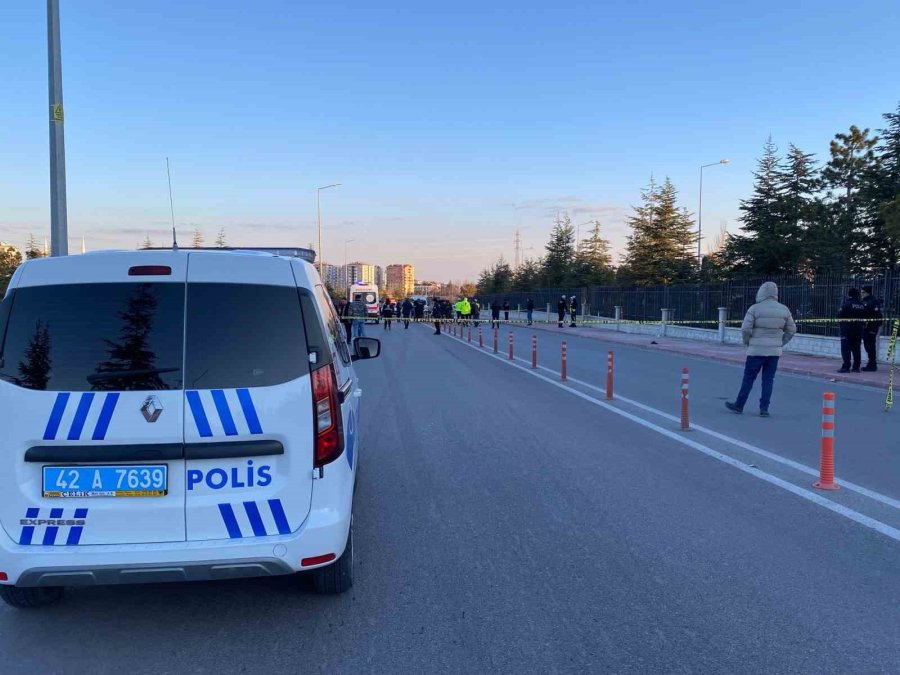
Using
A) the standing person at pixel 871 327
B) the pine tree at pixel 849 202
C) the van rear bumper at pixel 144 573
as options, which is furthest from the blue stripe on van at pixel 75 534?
the pine tree at pixel 849 202

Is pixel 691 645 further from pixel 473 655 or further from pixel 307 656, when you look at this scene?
pixel 307 656

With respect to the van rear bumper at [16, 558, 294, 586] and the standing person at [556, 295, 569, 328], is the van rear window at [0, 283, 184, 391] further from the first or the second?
the standing person at [556, 295, 569, 328]

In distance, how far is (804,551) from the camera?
5145 mm

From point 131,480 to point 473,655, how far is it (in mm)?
1900

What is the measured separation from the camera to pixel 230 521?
12.2 ft

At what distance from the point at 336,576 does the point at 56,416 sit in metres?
1.76

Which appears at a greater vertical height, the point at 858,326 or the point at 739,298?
the point at 739,298

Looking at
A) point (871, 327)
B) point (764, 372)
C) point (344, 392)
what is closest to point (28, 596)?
point (344, 392)

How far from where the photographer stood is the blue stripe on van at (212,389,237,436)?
12.1ft

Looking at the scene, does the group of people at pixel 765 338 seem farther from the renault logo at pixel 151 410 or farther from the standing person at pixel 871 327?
the renault logo at pixel 151 410

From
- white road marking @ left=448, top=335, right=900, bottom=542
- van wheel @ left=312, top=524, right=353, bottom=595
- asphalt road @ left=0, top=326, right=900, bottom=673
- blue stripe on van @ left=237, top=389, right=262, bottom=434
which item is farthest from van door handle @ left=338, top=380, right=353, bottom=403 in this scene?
white road marking @ left=448, top=335, right=900, bottom=542

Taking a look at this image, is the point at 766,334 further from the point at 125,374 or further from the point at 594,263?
the point at 594,263

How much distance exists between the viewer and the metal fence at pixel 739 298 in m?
19.8

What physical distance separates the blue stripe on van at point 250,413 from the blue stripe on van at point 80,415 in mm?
710
